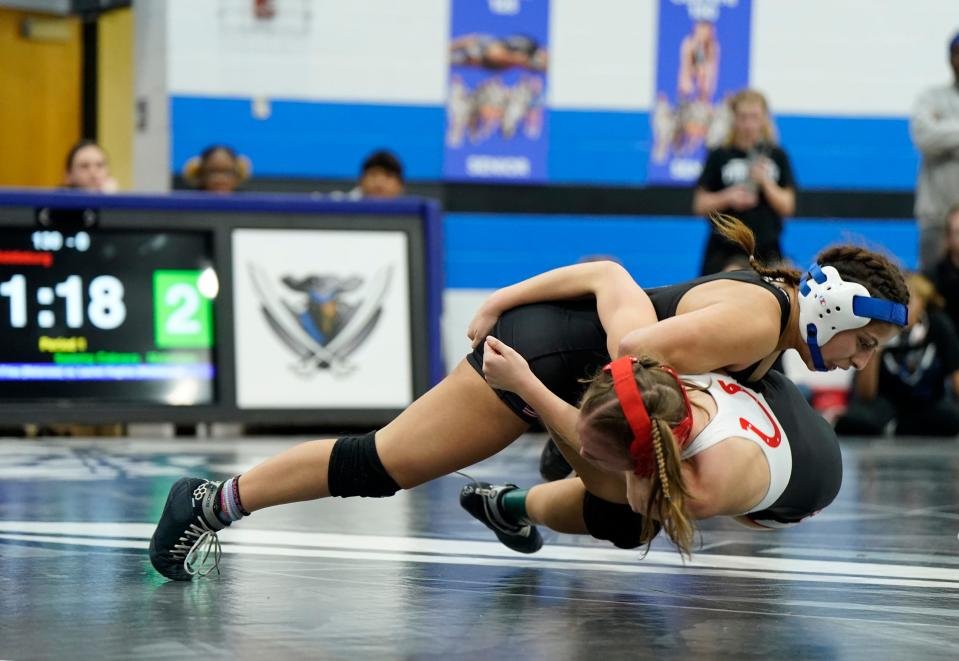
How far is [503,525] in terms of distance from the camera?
3.81 meters

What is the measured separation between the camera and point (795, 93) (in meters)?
10.1

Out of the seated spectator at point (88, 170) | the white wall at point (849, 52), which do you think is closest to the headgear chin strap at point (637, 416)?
the seated spectator at point (88, 170)

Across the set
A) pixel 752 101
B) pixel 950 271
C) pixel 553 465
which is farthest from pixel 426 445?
pixel 950 271

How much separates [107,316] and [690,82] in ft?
14.8

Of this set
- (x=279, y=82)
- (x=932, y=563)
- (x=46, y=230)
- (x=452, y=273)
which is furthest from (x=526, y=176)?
(x=932, y=563)

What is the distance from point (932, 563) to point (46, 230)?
182 inches

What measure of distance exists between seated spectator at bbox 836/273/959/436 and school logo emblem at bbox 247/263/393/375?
108 inches

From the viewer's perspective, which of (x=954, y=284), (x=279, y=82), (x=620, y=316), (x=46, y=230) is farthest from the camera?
(x=279, y=82)

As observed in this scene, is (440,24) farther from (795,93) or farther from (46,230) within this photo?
(46,230)

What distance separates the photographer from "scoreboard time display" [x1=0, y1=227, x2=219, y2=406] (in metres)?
6.93

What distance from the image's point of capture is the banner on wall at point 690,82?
32.5 ft

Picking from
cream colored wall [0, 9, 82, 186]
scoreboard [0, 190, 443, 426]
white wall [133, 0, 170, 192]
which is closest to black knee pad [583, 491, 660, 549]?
scoreboard [0, 190, 443, 426]

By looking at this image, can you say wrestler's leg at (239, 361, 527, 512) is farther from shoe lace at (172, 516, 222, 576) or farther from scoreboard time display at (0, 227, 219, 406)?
scoreboard time display at (0, 227, 219, 406)

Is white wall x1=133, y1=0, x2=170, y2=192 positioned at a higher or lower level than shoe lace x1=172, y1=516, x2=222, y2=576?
higher
